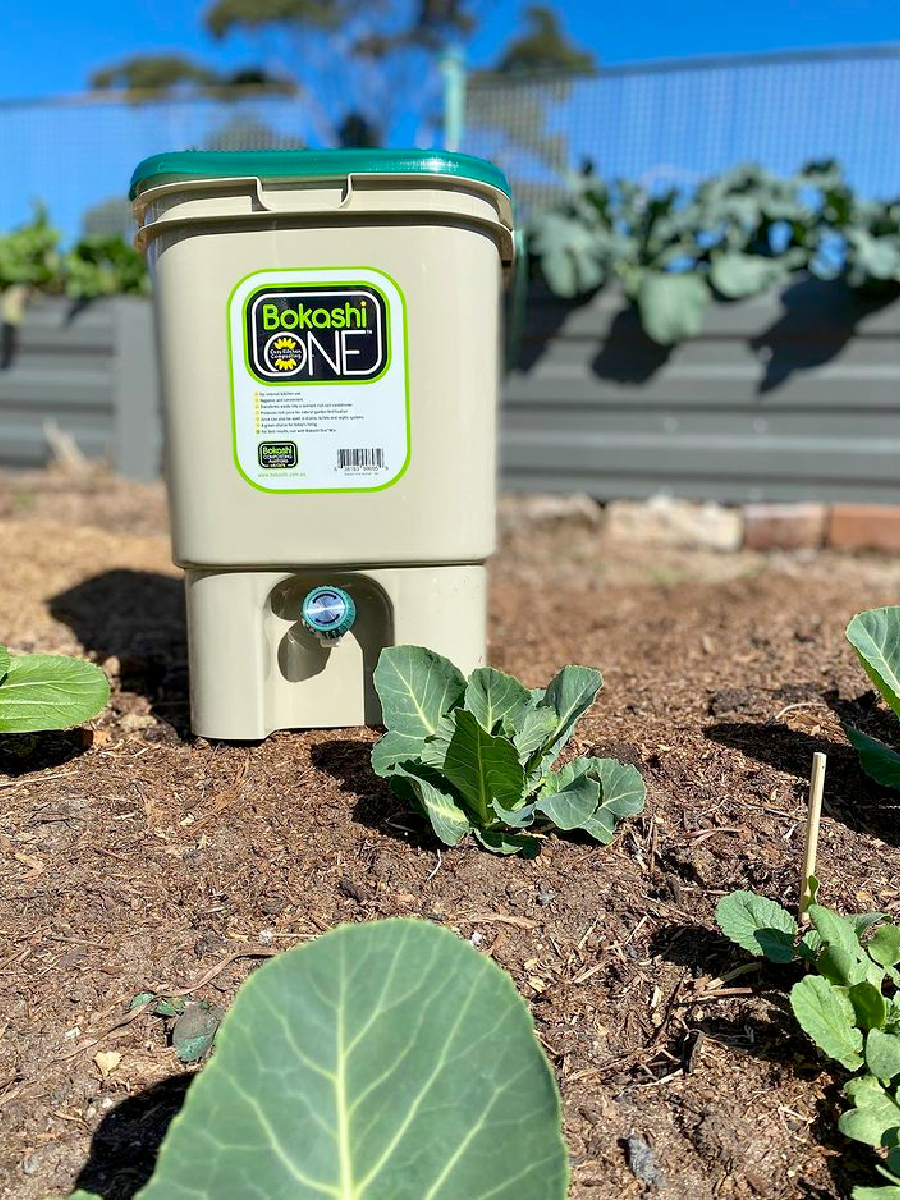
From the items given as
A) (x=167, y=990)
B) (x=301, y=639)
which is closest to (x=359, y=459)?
(x=301, y=639)

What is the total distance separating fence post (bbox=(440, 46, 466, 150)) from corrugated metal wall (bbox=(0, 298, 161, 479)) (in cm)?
256

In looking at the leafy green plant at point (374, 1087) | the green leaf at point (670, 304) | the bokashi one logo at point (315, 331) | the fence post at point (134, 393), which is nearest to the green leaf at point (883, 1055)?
the leafy green plant at point (374, 1087)

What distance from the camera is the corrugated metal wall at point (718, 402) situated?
469 centimetres

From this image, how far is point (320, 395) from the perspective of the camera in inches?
77.2

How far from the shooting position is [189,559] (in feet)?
6.67

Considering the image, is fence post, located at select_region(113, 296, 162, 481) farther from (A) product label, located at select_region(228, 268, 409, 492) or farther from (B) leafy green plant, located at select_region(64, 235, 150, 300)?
(A) product label, located at select_region(228, 268, 409, 492)

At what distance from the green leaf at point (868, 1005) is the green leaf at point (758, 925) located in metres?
0.10

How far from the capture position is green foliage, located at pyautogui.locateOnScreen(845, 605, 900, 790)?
1.79m

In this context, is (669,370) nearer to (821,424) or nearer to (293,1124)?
(821,424)

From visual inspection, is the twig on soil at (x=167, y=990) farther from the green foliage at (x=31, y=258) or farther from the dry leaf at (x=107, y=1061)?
the green foliage at (x=31, y=258)

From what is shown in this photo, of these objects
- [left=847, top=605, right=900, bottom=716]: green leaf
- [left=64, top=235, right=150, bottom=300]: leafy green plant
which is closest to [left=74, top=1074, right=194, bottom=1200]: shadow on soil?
[left=847, top=605, right=900, bottom=716]: green leaf

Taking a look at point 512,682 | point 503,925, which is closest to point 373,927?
point 503,925

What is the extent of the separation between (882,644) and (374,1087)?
128cm

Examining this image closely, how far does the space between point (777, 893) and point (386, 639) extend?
2.97 ft
